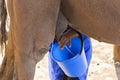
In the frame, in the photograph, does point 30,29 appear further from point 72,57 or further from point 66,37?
point 72,57

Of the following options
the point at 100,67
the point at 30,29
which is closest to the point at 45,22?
the point at 30,29

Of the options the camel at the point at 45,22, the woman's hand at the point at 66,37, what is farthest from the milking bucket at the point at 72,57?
the camel at the point at 45,22

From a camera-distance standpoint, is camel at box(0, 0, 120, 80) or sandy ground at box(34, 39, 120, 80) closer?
camel at box(0, 0, 120, 80)

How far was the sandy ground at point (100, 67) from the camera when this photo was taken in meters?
2.25

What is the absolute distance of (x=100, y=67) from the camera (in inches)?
92.4

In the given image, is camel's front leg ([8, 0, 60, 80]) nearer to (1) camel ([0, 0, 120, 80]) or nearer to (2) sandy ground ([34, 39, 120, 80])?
(1) camel ([0, 0, 120, 80])

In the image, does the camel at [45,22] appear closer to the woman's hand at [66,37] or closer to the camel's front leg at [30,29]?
the camel's front leg at [30,29]

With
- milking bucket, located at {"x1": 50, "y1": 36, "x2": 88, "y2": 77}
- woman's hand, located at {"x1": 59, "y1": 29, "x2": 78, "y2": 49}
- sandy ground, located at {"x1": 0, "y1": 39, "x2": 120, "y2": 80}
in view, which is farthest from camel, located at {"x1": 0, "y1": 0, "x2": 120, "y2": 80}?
sandy ground, located at {"x1": 0, "y1": 39, "x2": 120, "y2": 80}

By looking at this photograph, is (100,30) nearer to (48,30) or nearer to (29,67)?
(48,30)

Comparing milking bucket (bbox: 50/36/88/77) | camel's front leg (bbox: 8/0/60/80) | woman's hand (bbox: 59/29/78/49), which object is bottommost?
milking bucket (bbox: 50/36/88/77)

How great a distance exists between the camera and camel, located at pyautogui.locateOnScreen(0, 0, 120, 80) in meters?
1.25

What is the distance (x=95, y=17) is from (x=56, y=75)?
2.11 feet

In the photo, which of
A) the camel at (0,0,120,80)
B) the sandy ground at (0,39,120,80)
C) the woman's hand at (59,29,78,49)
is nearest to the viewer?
the camel at (0,0,120,80)

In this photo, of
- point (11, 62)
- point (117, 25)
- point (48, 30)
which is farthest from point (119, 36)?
point (11, 62)
